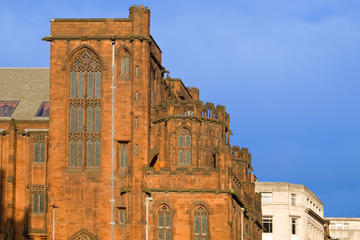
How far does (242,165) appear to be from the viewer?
86.8 metres

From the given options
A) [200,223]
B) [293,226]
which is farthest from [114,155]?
[293,226]

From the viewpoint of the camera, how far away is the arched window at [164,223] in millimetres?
64438

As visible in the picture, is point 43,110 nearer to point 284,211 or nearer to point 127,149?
point 127,149

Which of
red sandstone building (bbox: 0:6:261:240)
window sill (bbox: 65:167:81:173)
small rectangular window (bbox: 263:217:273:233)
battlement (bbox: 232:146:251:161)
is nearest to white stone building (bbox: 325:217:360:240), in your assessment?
small rectangular window (bbox: 263:217:273:233)

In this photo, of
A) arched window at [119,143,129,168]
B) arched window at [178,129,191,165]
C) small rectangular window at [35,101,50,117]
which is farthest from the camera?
small rectangular window at [35,101,50,117]

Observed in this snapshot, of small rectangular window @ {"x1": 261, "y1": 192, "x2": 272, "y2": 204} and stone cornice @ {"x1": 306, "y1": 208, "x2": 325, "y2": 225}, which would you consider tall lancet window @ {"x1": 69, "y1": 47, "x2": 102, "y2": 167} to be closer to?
small rectangular window @ {"x1": 261, "y1": 192, "x2": 272, "y2": 204}

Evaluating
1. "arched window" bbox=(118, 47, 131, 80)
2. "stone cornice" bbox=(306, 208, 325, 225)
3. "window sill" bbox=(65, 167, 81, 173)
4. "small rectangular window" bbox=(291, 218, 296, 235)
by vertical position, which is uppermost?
"arched window" bbox=(118, 47, 131, 80)

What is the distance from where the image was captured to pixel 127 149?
223 ft

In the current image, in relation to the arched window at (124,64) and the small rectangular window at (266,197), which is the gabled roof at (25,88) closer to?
the arched window at (124,64)

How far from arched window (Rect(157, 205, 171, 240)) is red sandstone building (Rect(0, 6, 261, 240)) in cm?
8

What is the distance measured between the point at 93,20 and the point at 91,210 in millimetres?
15918

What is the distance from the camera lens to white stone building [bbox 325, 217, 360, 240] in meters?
168

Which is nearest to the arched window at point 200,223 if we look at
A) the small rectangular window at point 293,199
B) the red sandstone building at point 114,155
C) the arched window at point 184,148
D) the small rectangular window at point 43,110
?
the red sandstone building at point 114,155

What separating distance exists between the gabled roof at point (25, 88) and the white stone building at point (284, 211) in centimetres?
4364
